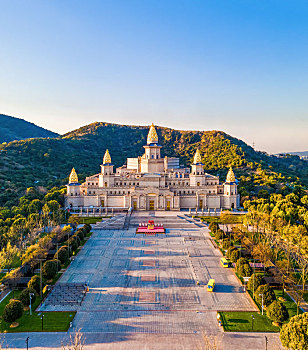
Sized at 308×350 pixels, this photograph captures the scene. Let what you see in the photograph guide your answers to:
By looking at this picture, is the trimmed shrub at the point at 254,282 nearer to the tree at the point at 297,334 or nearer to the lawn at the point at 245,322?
the lawn at the point at 245,322

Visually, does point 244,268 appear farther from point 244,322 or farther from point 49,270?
point 49,270

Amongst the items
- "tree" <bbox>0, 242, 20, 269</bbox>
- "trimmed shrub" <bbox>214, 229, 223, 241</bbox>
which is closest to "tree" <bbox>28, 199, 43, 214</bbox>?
"tree" <bbox>0, 242, 20, 269</bbox>

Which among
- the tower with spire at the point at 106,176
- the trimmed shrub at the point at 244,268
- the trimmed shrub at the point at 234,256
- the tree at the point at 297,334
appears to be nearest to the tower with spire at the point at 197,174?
the tower with spire at the point at 106,176

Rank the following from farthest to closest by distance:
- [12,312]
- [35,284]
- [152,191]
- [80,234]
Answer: [152,191]
[80,234]
[35,284]
[12,312]

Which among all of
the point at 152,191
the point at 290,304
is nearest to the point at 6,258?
the point at 290,304

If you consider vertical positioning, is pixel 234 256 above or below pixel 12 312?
above

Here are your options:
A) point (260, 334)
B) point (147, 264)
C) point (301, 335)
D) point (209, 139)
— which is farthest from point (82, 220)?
point (209, 139)
